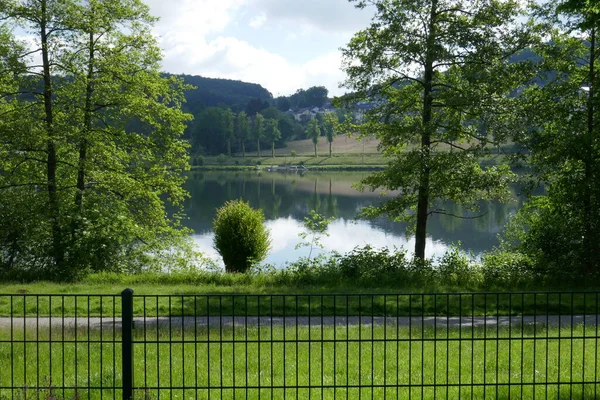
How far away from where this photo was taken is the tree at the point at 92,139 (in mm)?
17984

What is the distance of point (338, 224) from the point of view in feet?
136

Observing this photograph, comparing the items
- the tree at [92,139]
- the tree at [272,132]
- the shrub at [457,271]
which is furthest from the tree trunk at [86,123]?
the tree at [272,132]

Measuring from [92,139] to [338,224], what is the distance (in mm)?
24247

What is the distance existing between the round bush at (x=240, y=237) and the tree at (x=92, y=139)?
2.10m

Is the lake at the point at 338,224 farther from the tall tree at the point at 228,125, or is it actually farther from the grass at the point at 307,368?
the tall tree at the point at 228,125

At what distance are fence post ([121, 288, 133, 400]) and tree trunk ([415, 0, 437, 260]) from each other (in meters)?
12.5

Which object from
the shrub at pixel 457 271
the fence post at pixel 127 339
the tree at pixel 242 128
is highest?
the tree at pixel 242 128

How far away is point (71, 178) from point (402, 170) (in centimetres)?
1011

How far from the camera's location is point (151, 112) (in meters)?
19.9

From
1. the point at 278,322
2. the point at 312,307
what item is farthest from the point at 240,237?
the point at 278,322

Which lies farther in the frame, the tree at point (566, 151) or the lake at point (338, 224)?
the lake at point (338, 224)

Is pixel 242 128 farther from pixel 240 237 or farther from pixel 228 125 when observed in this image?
pixel 240 237

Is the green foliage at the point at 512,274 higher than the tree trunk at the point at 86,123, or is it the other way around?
the tree trunk at the point at 86,123

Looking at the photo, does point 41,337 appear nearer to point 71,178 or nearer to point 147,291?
point 147,291
